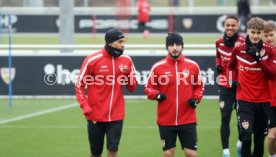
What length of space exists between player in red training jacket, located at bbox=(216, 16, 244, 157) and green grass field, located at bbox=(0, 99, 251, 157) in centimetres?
74

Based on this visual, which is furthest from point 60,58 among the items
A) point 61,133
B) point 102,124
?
point 102,124

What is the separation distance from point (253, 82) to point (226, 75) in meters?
1.67

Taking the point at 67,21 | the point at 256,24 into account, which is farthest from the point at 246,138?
the point at 67,21

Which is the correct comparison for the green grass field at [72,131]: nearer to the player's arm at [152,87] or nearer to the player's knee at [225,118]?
the player's knee at [225,118]

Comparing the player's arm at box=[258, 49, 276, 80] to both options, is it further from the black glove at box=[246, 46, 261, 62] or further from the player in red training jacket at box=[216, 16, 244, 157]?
the player in red training jacket at box=[216, 16, 244, 157]

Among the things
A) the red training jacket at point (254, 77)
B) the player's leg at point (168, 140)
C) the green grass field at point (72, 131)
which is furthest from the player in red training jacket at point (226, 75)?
the player's leg at point (168, 140)

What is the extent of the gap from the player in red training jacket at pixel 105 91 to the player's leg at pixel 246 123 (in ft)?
5.51

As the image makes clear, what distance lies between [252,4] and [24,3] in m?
11.2

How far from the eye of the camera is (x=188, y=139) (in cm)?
1073

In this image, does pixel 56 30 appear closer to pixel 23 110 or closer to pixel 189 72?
pixel 23 110

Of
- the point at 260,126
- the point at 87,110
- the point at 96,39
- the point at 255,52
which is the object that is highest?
the point at 255,52

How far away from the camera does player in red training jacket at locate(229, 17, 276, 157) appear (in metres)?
11.1

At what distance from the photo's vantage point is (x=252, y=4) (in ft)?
131

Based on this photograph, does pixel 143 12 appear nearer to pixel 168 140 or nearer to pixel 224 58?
pixel 224 58
